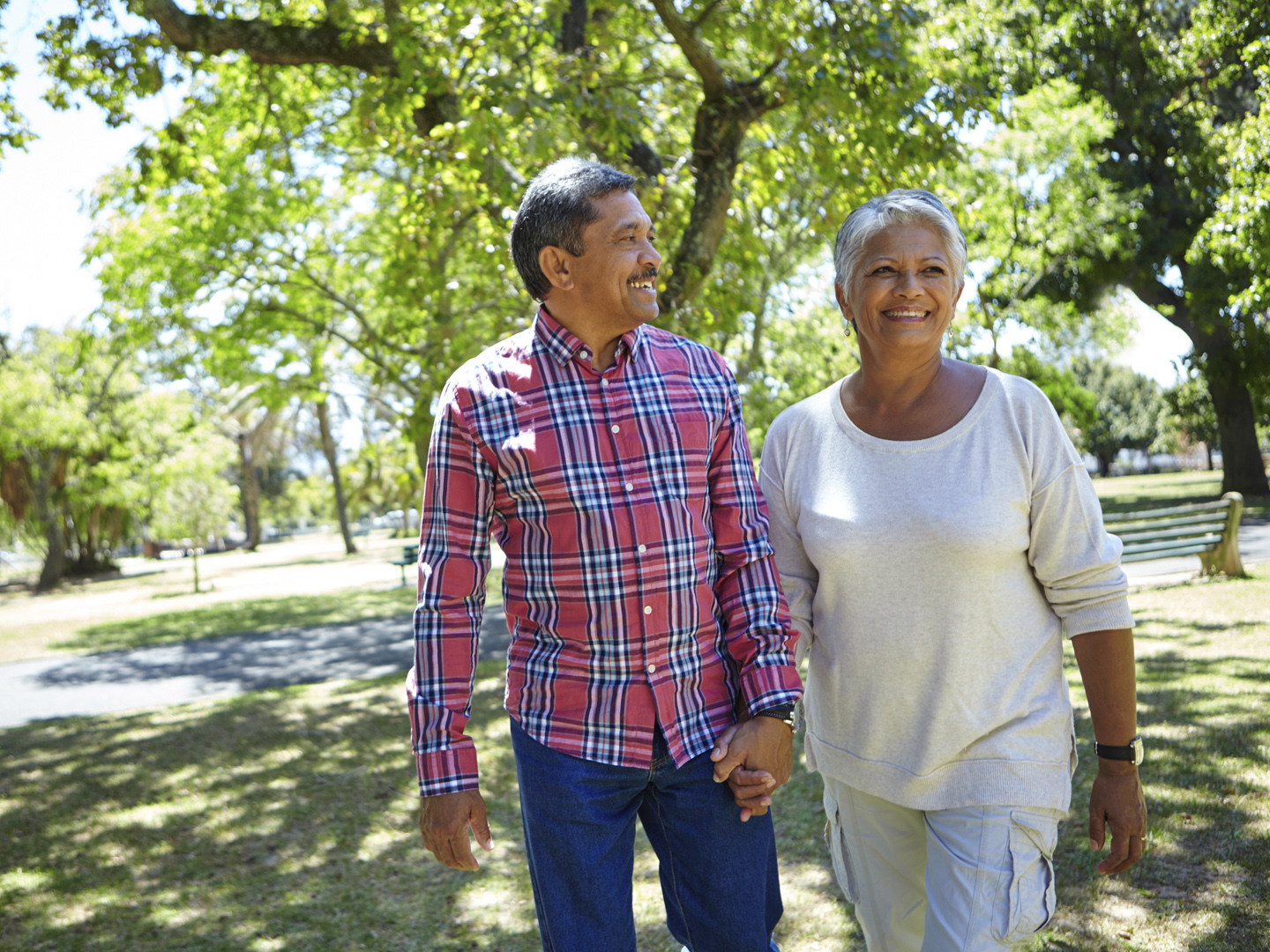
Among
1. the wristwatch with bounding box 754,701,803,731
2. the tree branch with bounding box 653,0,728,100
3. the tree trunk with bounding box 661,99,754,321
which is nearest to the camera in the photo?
the wristwatch with bounding box 754,701,803,731

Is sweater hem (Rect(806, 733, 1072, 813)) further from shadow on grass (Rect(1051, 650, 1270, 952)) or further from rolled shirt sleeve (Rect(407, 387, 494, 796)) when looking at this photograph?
shadow on grass (Rect(1051, 650, 1270, 952))

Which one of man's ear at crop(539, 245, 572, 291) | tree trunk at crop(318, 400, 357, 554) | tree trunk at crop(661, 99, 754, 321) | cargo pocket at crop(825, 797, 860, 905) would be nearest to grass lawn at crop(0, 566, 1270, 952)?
cargo pocket at crop(825, 797, 860, 905)

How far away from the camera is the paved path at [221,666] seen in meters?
10.2

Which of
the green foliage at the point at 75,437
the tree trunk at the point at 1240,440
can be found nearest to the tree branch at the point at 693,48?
the tree trunk at the point at 1240,440

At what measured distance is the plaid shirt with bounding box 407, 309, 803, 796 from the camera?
216 centimetres

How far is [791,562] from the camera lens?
2.57 metres

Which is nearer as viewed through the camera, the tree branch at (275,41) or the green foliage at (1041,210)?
the tree branch at (275,41)

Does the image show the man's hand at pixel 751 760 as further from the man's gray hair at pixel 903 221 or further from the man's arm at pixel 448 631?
the man's gray hair at pixel 903 221

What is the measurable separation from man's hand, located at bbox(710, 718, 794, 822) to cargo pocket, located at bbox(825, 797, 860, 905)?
422mm

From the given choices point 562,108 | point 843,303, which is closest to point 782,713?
point 843,303

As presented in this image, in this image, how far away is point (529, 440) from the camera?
2219 mm

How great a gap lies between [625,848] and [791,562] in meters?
0.80

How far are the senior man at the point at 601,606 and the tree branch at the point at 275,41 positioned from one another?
6.11 meters

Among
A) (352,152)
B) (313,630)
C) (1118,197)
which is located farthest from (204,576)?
(1118,197)
